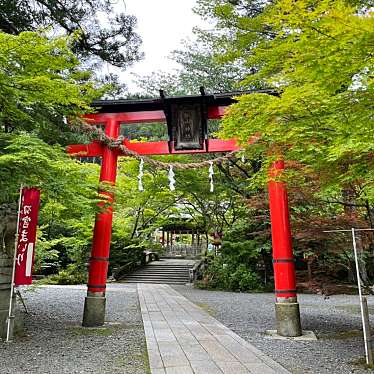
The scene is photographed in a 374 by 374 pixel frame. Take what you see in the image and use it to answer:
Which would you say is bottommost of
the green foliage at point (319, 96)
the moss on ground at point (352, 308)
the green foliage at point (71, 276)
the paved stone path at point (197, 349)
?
the moss on ground at point (352, 308)

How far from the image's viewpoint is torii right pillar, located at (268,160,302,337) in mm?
5879

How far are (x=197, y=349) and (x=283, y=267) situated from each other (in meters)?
2.28

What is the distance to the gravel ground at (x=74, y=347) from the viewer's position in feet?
13.0

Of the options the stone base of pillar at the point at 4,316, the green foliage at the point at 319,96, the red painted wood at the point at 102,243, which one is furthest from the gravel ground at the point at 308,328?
the stone base of pillar at the point at 4,316

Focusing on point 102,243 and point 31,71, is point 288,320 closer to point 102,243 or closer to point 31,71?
point 102,243

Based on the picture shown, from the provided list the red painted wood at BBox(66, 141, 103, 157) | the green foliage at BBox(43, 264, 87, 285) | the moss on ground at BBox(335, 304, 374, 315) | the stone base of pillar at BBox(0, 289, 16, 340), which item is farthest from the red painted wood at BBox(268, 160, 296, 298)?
the green foliage at BBox(43, 264, 87, 285)

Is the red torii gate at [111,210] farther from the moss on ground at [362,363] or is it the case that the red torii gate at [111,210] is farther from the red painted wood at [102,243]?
the moss on ground at [362,363]

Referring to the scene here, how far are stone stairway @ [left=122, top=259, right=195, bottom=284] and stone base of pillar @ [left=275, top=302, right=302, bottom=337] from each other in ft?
38.3

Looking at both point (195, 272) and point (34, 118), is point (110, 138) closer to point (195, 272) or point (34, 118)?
point (34, 118)

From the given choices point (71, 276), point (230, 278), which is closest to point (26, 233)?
point (230, 278)

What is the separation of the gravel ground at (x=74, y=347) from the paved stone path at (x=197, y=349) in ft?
0.71

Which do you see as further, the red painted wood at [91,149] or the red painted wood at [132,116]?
the red painted wood at [132,116]

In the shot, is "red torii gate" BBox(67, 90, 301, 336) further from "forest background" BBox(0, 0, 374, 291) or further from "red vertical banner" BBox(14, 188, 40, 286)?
"red vertical banner" BBox(14, 188, 40, 286)

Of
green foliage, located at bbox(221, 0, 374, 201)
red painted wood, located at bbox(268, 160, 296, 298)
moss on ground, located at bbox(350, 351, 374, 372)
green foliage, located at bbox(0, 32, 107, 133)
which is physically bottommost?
moss on ground, located at bbox(350, 351, 374, 372)
